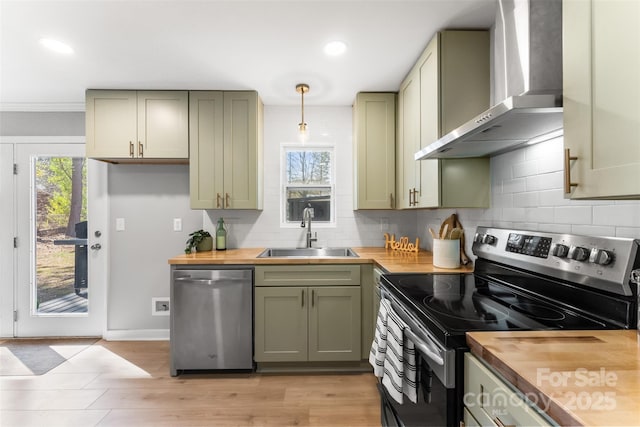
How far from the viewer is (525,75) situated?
1.28m

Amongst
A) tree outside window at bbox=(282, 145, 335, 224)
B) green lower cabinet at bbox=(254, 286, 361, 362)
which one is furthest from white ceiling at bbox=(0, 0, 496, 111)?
green lower cabinet at bbox=(254, 286, 361, 362)

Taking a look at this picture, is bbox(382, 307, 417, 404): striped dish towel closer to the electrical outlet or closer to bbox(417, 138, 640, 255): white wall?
bbox(417, 138, 640, 255): white wall

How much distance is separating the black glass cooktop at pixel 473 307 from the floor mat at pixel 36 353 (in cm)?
296

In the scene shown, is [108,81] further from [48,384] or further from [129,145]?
[48,384]

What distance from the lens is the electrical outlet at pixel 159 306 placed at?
129 inches

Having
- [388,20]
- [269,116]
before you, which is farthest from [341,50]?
[269,116]

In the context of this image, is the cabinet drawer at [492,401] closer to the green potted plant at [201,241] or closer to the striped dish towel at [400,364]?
the striped dish towel at [400,364]

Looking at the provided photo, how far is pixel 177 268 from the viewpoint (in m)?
2.52

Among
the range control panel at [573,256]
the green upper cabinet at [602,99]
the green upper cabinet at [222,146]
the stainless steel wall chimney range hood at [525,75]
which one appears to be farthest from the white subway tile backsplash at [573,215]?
the green upper cabinet at [222,146]

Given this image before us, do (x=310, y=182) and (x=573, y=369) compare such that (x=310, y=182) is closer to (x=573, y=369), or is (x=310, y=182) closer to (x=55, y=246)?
(x=55, y=246)

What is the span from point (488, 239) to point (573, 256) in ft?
1.99

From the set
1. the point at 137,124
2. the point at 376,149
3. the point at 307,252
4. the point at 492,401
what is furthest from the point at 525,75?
the point at 137,124

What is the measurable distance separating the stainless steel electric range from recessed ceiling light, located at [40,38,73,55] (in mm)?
2557

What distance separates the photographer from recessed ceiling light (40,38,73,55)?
6.87 feet
